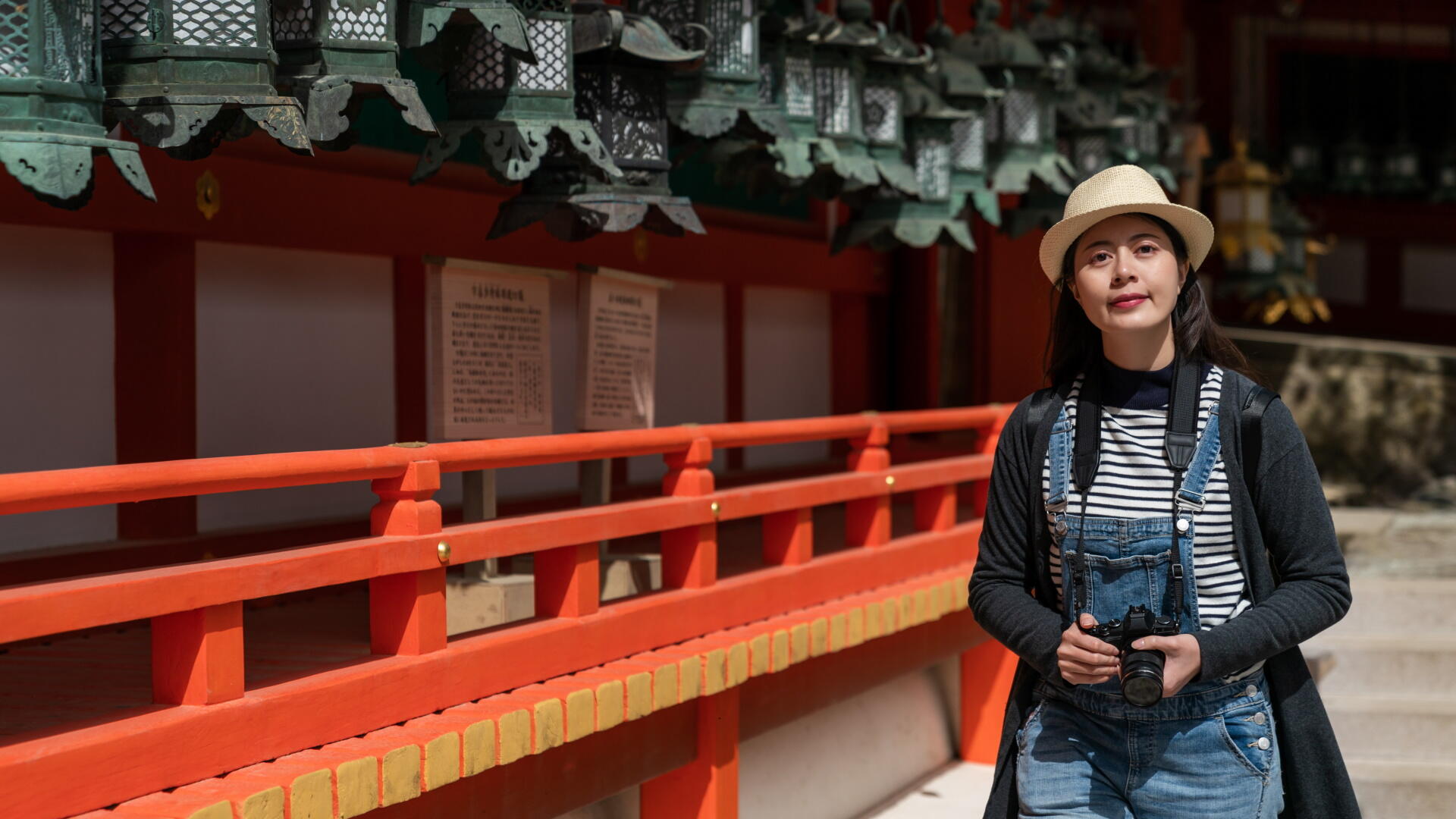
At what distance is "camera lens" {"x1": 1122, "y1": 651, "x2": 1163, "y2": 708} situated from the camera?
247cm

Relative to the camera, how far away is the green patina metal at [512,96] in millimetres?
3836

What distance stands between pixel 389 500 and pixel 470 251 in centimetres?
227

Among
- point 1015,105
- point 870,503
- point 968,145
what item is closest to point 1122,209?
point 870,503

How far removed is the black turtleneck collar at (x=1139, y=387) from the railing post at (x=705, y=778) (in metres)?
2.29

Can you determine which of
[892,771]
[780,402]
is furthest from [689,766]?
[780,402]

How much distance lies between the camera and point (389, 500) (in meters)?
3.61

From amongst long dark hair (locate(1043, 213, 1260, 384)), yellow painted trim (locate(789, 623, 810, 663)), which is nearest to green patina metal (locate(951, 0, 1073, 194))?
yellow painted trim (locate(789, 623, 810, 663))

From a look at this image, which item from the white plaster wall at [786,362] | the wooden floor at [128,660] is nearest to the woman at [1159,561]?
the wooden floor at [128,660]

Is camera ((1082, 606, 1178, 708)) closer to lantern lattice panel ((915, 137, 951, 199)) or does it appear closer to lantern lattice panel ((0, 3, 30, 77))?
lantern lattice panel ((0, 3, 30, 77))

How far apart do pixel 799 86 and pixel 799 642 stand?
5.58 ft

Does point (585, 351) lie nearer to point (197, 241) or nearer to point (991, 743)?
point (197, 241)

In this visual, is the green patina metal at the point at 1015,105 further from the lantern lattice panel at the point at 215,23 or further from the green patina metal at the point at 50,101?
the green patina metal at the point at 50,101

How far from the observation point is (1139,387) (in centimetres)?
275

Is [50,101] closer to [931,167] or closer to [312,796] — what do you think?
[312,796]
